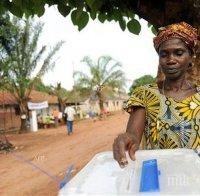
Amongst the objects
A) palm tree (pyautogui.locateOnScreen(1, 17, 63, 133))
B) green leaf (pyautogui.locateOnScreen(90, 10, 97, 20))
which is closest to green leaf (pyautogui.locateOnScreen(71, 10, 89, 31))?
green leaf (pyautogui.locateOnScreen(90, 10, 97, 20))

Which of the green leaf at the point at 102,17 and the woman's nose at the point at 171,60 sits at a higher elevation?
the green leaf at the point at 102,17

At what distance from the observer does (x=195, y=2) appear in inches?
144

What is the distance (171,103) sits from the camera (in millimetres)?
2180

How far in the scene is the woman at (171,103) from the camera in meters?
2.12

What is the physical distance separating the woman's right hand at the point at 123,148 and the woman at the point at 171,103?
0.67 feet

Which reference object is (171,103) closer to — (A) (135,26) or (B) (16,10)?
(A) (135,26)

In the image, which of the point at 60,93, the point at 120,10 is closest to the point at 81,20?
the point at 120,10

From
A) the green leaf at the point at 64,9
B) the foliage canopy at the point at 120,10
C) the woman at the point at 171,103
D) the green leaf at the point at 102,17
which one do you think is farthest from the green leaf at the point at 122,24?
the woman at the point at 171,103

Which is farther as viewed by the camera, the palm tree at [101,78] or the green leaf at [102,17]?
the palm tree at [101,78]

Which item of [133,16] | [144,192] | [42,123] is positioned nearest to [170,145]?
[144,192]

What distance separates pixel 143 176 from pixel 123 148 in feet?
0.92

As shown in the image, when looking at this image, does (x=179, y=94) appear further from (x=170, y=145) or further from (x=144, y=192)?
(x=144, y=192)

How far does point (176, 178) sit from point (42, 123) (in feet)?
115

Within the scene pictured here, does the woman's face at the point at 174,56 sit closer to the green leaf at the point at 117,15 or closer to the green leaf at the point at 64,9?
the green leaf at the point at 64,9
